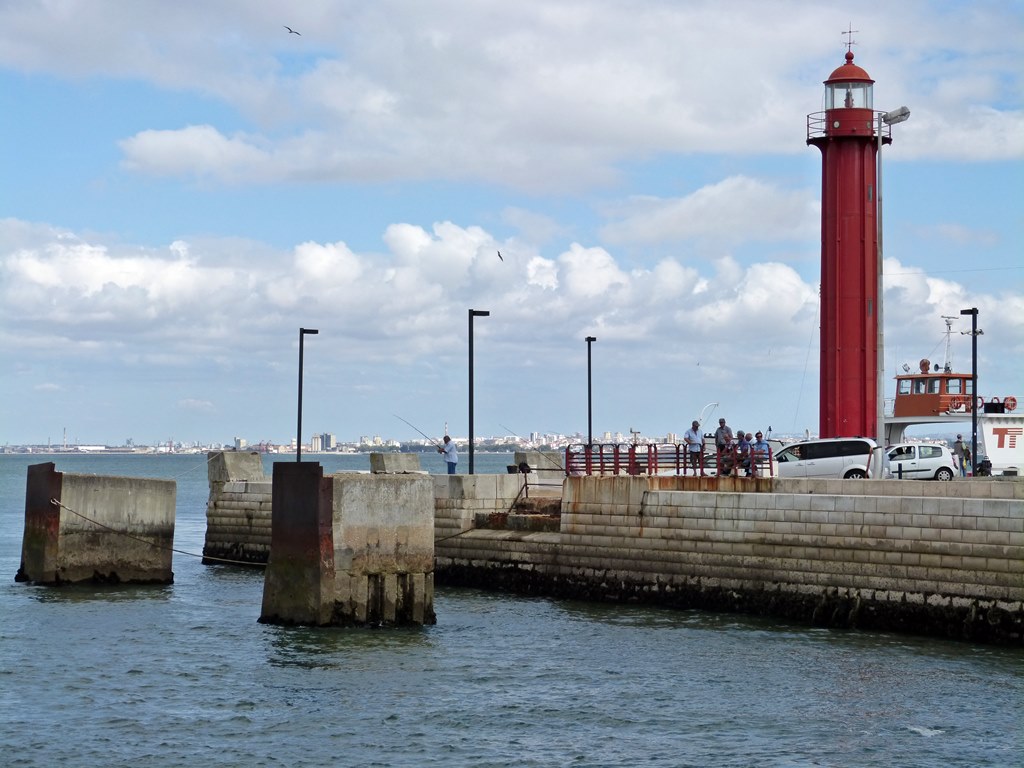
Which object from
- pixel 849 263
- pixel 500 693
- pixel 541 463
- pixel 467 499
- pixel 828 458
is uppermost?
pixel 849 263

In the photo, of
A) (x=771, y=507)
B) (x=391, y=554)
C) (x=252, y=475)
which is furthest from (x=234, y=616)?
(x=252, y=475)

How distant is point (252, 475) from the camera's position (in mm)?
36562

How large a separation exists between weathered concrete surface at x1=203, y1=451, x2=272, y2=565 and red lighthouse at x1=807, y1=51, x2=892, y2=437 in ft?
46.1

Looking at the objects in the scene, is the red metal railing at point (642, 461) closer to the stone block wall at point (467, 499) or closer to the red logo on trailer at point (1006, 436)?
the stone block wall at point (467, 499)

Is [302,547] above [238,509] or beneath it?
beneath

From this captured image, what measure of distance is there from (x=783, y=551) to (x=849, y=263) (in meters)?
13.7

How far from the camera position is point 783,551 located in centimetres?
2373

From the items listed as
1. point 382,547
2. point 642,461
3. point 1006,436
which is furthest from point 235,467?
point 1006,436

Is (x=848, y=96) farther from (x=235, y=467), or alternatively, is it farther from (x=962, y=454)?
(x=235, y=467)

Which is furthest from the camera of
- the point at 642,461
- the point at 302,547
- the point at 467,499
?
the point at 467,499

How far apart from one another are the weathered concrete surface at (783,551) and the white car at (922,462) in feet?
38.7

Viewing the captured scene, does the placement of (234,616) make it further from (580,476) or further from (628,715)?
(628,715)

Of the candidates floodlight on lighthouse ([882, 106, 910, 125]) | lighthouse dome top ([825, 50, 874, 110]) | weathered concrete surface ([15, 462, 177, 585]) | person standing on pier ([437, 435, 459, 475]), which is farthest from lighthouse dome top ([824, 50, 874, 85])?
weathered concrete surface ([15, 462, 177, 585])

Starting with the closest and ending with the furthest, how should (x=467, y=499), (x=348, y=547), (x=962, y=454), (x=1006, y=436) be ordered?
(x=348, y=547) → (x=467, y=499) → (x=962, y=454) → (x=1006, y=436)
